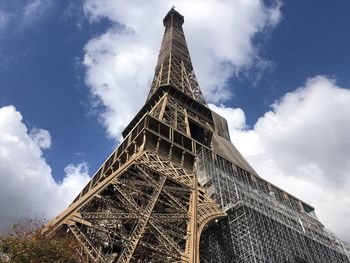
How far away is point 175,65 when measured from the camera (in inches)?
1799

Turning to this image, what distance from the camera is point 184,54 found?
50375 millimetres

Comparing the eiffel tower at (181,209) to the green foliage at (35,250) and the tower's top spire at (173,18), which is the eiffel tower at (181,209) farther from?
Answer: the tower's top spire at (173,18)

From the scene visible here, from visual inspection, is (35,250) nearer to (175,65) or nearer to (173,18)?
(175,65)

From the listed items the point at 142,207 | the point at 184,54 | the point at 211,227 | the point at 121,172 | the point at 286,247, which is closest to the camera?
the point at 142,207

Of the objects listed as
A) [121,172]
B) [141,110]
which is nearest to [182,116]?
[141,110]

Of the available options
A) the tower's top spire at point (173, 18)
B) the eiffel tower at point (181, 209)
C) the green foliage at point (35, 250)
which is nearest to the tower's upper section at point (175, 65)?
the tower's top spire at point (173, 18)

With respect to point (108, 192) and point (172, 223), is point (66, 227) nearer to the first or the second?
point (108, 192)

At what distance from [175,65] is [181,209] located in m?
31.5

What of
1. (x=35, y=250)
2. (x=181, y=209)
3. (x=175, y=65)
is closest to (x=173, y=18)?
(x=175, y=65)

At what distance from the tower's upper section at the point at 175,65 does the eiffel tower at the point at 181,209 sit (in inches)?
215

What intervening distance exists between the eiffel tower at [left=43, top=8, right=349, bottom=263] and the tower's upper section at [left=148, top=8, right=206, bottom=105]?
5452 mm

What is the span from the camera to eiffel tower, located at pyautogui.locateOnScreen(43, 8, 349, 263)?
43.1 ft

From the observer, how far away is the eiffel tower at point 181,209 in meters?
13.1

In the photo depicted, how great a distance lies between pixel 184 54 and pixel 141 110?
17.2 metres
